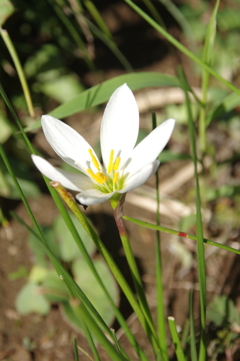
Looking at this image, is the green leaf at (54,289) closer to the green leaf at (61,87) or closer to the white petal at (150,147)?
the white petal at (150,147)

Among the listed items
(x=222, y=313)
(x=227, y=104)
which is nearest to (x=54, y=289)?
(x=222, y=313)

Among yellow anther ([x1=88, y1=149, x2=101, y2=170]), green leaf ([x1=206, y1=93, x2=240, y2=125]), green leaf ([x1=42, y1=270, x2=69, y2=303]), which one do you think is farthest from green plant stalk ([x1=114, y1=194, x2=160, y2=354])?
green leaf ([x1=206, y1=93, x2=240, y2=125])

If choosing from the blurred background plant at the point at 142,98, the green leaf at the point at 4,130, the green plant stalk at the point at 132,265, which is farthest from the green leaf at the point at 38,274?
the green plant stalk at the point at 132,265

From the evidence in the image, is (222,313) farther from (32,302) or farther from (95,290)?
(32,302)

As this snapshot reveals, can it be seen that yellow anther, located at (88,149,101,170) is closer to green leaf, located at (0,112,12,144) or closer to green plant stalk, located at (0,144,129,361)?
green plant stalk, located at (0,144,129,361)

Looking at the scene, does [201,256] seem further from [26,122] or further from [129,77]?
[26,122]

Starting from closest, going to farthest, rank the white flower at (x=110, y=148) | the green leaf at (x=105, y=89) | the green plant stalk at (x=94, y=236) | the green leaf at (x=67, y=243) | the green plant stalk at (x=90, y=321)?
1. the green plant stalk at (x=90, y=321)
2. the green plant stalk at (x=94, y=236)
3. the white flower at (x=110, y=148)
4. the green leaf at (x=105, y=89)
5. the green leaf at (x=67, y=243)

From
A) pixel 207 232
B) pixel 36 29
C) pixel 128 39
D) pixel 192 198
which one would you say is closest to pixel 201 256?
pixel 207 232
